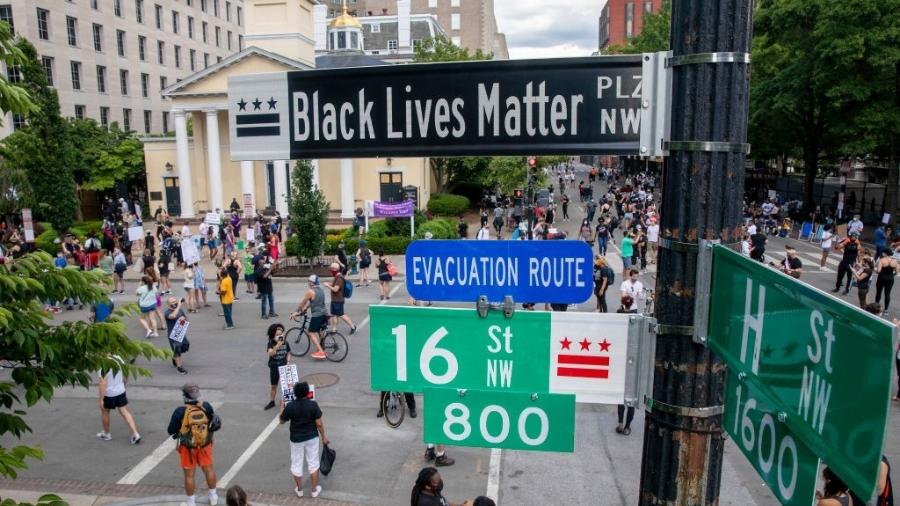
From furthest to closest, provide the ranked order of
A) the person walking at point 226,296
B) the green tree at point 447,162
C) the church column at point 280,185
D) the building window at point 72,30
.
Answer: the building window at point 72,30, the green tree at point 447,162, the church column at point 280,185, the person walking at point 226,296

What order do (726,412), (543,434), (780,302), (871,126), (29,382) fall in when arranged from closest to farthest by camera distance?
(780,302) → (726,412) → (543,434) → (29,382) → (871,126)

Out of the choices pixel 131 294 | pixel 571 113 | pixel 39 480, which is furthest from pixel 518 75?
pixel 131 294

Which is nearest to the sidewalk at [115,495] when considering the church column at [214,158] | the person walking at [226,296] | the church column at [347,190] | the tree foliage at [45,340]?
the tree foliage at [45,340]

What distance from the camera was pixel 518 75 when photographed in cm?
298

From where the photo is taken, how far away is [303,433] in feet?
28.4

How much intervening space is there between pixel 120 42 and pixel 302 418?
5581cm

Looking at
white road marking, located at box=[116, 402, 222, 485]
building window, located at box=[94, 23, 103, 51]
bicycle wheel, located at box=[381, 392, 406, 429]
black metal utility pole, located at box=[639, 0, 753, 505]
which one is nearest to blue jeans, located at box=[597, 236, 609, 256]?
bicycle wheel, located at box=[381, 392, 406, 429]

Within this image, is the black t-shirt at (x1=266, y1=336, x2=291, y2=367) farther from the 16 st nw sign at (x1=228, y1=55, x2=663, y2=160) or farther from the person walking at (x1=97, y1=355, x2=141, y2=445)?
the 16 st nw sign at (x1=228, y1=55, x2=663, y2=160)

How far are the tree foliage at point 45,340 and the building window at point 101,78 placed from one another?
5493 centimetres

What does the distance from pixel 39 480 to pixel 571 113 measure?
32.3 ft

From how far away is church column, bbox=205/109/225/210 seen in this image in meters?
41.8

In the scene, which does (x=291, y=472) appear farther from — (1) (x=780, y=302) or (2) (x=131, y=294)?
(2) (x=131, y=294)

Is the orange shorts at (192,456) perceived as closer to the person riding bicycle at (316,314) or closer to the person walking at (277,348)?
the person walking at (277,348)

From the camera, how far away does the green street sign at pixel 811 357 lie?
4.93 feet
